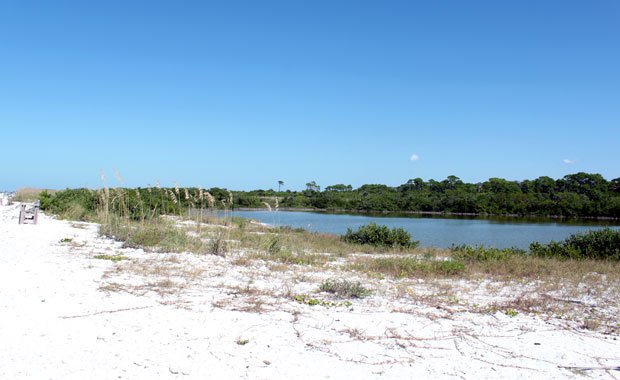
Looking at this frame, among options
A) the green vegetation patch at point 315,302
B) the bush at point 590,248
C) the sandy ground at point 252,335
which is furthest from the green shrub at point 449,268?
the bush at point 590,248

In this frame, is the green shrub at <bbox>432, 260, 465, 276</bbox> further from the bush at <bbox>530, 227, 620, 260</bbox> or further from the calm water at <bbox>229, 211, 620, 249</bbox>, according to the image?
the calm water at <bbox>229, 211, 620, 249</bbox>

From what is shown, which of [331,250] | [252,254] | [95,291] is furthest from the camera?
[331,250]

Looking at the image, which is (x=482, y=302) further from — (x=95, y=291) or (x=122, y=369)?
(x=95, y=291)

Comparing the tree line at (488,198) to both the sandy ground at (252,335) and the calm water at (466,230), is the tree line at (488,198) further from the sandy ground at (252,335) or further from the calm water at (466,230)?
the sandy ground at (252,335)

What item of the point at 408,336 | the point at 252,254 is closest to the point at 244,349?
the point at 408,336

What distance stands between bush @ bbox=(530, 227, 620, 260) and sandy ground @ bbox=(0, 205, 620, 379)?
31.3ft

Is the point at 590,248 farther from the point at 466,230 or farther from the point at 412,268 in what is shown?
the point at 466,230

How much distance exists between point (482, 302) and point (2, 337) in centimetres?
592

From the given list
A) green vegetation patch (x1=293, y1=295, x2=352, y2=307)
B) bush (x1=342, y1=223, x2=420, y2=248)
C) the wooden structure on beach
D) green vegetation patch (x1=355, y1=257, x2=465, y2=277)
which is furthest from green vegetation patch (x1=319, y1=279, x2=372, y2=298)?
the wooden structure on beach

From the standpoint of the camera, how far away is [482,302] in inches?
238

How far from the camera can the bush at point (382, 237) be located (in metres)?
15.4

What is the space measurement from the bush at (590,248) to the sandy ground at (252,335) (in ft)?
31.3

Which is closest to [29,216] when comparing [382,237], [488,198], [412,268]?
[382,237]

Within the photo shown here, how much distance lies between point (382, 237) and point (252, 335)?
12.2 meters
